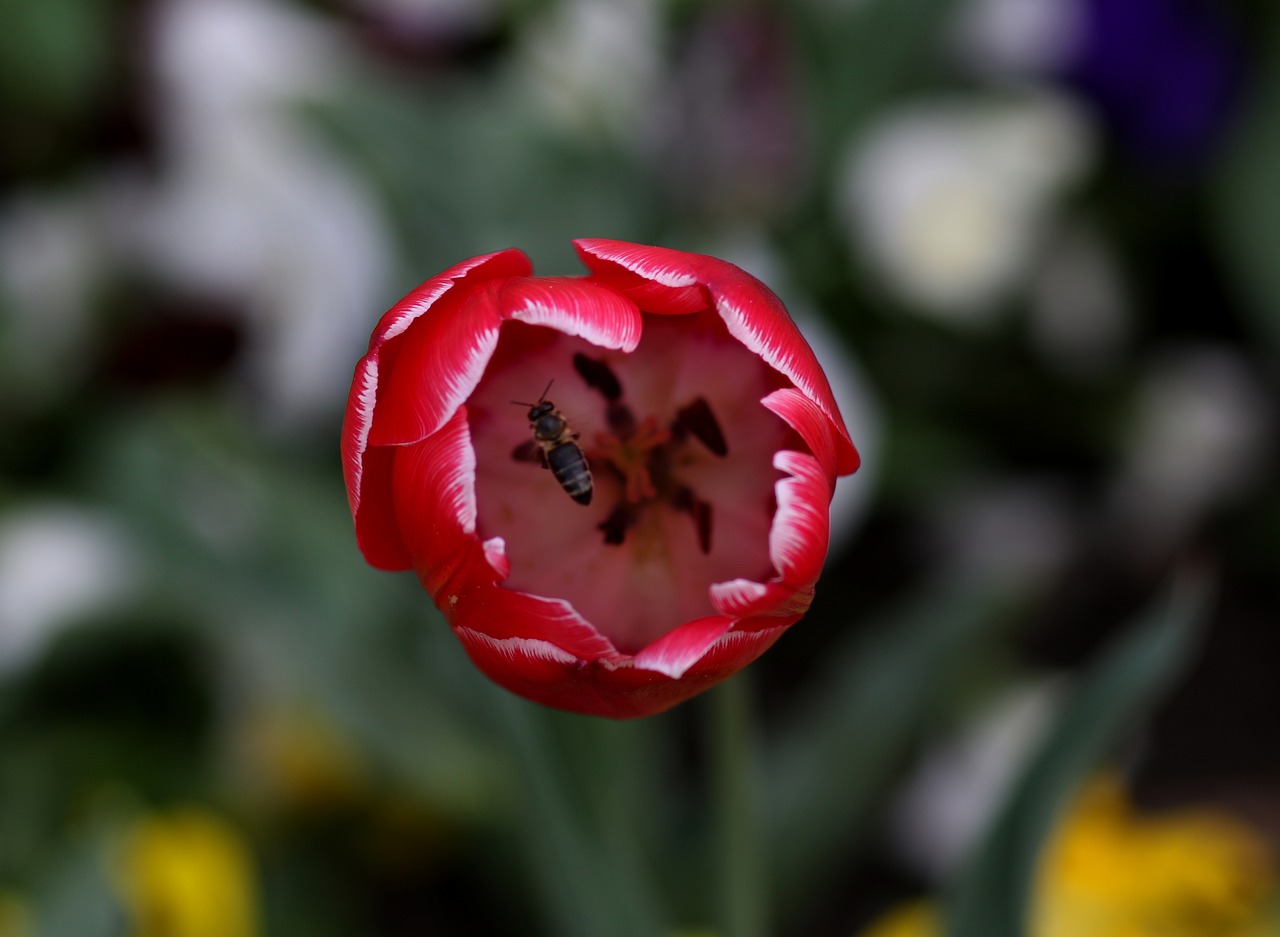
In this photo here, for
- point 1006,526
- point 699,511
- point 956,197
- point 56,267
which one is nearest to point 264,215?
point 56,267

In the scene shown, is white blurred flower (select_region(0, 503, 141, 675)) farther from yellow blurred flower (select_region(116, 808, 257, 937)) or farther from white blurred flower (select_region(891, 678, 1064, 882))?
white blurred flower (select_region(891, 678, 1064, 882))

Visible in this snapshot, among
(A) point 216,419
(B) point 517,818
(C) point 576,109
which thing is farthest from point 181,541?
(C) point 576,109

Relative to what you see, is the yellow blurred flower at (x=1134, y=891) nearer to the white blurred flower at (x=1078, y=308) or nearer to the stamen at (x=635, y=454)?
the stamen at (x=635, y=454)

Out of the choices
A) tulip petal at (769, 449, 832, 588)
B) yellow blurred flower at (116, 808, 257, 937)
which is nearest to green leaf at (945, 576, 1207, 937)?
tulip petal at (769, 449, 832, 588)

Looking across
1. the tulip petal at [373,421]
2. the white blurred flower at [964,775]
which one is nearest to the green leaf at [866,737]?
the white blurred flower at [964,775]

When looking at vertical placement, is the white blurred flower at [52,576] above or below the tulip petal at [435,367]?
below

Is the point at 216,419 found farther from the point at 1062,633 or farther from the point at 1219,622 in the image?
the point at 1219,622
